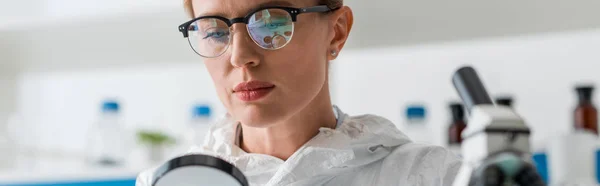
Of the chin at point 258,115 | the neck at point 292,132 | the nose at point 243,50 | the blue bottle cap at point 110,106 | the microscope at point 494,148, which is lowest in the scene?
the blue bottle cap at point 110,106

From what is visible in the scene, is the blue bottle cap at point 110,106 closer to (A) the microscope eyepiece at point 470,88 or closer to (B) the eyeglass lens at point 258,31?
(B) the eyeglass lens at point 258,31

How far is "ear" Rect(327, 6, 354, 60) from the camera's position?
1.01m

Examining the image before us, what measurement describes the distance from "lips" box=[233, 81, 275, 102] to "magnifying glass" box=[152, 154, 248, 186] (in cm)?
33

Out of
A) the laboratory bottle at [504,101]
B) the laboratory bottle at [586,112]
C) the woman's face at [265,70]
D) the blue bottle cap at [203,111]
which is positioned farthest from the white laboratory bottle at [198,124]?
the woman's face at [265,70]

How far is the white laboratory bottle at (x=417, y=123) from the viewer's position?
169 cm

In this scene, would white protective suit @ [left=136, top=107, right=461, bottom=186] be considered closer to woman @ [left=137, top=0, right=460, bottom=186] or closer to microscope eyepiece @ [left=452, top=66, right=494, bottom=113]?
woman @ [left=137, top=0, right=460, bottom=186]

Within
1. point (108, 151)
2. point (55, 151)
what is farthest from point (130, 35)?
point (55, 151)

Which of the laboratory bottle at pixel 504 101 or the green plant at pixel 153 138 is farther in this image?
the green plant at pixel 153 138

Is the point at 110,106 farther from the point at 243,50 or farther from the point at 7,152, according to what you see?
the point at 243,50

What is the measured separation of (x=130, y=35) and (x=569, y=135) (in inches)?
48.7

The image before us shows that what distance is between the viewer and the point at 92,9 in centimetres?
204

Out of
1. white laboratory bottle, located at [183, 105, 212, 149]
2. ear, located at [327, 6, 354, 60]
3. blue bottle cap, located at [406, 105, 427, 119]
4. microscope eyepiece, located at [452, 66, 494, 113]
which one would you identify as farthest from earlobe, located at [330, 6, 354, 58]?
white laboratory bottle, located at [183, 105, 212, 149]

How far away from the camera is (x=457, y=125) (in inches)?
63.6

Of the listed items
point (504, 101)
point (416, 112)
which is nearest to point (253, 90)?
point (504, 101)
